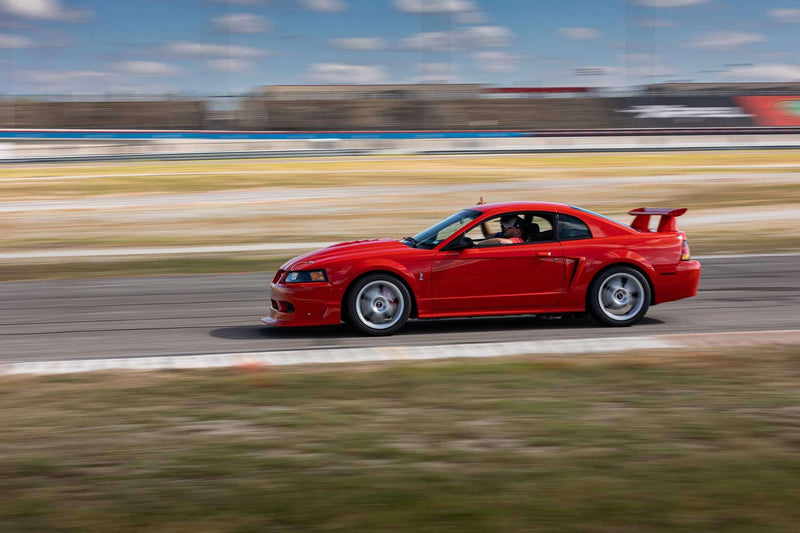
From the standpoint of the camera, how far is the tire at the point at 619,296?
8461mm

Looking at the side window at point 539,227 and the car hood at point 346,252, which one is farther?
the side window at point 539,227

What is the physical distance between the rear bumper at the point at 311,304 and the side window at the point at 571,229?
2275mm

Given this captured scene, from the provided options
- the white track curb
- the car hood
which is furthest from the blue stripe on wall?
the white track curb

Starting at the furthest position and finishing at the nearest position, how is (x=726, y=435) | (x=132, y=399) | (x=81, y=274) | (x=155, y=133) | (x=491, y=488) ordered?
(x=155, y=133) → (x=81, y=274) → (x=132, y=399) → (x=726, y=435) → (x=491, y=488)

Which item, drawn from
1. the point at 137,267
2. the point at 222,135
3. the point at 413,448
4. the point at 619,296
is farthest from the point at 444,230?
the point at 222,135

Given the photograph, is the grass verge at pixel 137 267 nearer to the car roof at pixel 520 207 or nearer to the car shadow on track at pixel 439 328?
the car shadow on track at pixel 439 328

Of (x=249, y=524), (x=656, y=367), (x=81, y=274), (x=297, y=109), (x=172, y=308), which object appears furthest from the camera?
(x=297, y=109)

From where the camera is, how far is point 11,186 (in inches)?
1203

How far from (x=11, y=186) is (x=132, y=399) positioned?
90.5ft

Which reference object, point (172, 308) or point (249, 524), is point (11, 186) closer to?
point (172, 308)

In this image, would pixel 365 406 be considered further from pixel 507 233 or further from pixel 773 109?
pixel 773 109

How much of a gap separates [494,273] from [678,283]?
6.25 feet

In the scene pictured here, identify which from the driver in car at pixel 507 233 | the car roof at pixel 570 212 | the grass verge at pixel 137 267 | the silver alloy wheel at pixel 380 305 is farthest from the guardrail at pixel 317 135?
the silver alloy wheel at pixel 380 305

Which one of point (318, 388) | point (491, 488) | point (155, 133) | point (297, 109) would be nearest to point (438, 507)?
point (491, 488)
